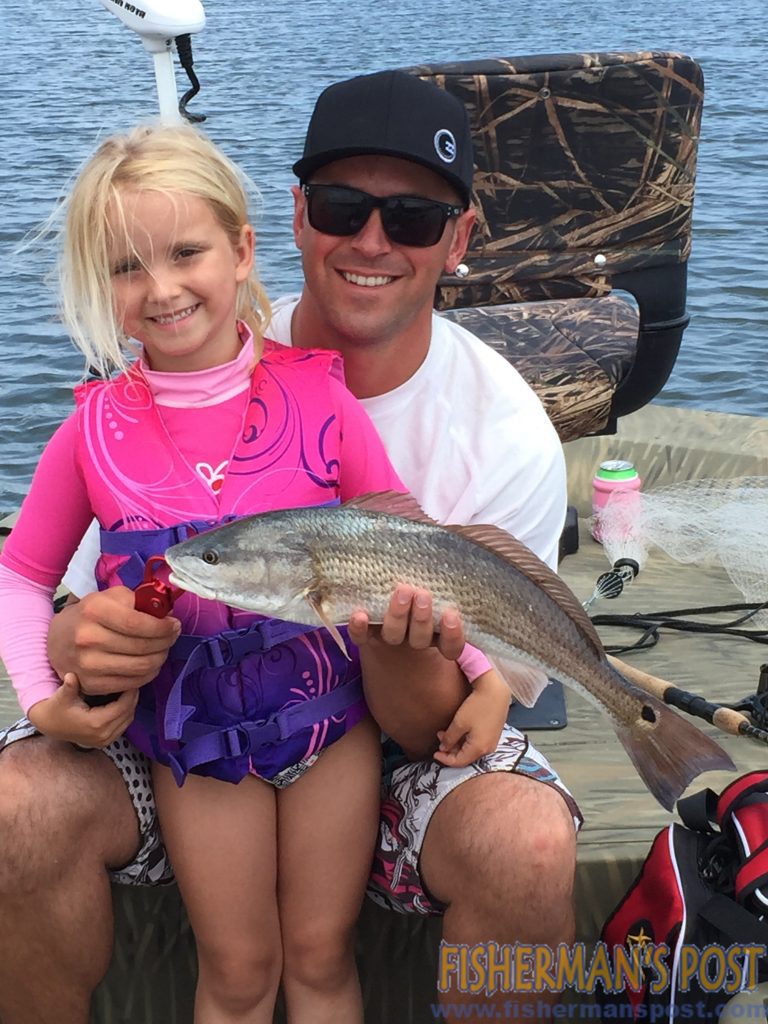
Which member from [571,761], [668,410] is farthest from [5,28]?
[571,761]

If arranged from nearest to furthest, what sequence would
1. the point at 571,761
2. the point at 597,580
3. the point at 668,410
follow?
the point at 571,761, the point at 597,580, the point at 668,410

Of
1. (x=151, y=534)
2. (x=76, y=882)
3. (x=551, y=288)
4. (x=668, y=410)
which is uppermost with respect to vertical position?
(x=151, y=534)

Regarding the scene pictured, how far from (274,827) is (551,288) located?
235 centimetres

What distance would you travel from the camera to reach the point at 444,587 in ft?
8.07

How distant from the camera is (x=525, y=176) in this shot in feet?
14.1

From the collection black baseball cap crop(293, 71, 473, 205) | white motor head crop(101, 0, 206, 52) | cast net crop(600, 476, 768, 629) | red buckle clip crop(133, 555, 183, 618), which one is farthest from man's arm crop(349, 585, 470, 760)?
white motor head crop(101, 0, 206, 52)

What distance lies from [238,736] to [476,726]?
0.49 metres

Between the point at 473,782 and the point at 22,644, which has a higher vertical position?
the point at 22,644

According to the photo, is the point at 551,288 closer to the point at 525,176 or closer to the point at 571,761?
the point at 525,176

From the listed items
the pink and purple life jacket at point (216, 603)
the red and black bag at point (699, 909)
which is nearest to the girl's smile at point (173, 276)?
the pink and purple life jacket at point (216, 603)

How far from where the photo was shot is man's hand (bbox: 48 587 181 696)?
8.04 feet

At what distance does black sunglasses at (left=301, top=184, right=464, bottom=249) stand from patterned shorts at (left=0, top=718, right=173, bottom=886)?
4.11 feet

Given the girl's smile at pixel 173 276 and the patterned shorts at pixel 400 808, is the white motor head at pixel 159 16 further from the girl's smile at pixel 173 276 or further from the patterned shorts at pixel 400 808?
the patterned shorts at pixel 400 808

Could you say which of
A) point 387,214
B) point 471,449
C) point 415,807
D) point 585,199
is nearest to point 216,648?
point 415,807
